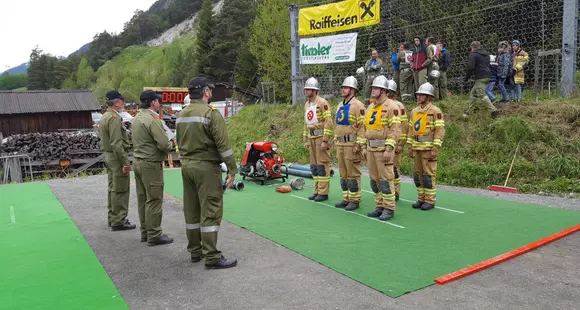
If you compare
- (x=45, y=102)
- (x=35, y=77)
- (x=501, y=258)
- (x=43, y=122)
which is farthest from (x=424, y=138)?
(x=35, y=77)

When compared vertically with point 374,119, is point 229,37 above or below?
above

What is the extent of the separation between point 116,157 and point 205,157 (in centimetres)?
239

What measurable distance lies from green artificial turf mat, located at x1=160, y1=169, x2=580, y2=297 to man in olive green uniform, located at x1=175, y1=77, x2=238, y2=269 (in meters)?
1.13

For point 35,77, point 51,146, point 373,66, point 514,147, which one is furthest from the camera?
point 35,77

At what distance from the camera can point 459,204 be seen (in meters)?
7.17

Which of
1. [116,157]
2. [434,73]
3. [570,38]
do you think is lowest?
[116,157]

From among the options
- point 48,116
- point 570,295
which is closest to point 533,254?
point 570,295

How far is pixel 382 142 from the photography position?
6355 mm

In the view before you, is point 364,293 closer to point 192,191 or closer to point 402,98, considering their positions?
point 192,191

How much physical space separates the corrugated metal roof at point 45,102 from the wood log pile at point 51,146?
16429mm

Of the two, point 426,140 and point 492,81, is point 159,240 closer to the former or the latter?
point 426,140

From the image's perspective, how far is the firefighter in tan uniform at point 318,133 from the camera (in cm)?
753

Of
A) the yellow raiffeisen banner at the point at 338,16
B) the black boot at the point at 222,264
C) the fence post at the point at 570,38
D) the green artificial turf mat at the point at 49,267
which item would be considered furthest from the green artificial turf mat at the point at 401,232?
the yellow raiffeisen banner at the point at 338,16

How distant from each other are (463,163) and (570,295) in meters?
5.80
